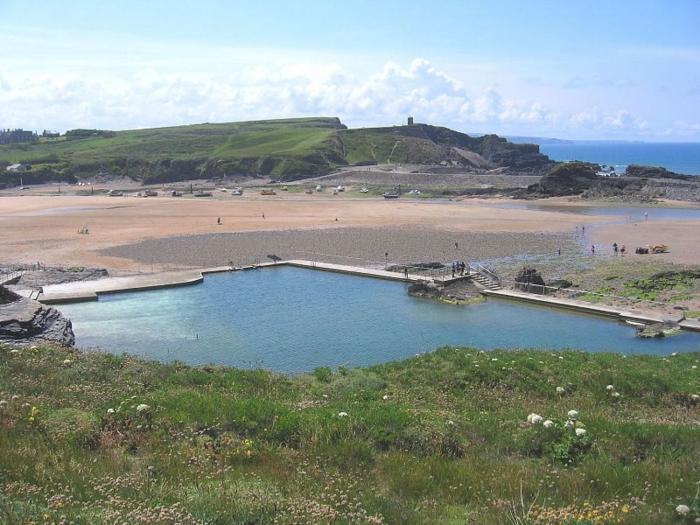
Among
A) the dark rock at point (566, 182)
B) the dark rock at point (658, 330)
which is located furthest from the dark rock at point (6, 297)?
the dark rock at point (566, 182)

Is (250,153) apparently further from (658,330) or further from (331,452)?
(331,452)

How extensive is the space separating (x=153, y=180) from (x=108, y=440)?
403 feet

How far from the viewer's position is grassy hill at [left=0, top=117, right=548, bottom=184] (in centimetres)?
12862

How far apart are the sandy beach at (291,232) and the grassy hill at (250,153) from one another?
40633 mm

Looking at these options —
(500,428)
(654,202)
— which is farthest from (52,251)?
(654,202)

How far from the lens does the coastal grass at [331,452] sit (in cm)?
755

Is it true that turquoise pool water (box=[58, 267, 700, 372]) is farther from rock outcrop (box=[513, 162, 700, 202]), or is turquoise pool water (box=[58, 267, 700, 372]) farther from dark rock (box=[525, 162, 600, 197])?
dark rock (box=[525, 162, 600, 197])

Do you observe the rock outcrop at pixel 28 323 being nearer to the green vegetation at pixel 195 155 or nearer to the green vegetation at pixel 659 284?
the green vegetation at pixel 659 284

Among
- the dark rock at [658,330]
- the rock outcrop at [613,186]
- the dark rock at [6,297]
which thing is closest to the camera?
the dark rock at [6,297]

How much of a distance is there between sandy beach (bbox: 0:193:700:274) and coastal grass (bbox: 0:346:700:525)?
30063 millimetres

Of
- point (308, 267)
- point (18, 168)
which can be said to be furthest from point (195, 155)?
point (308, 267)

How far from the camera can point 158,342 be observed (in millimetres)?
27031

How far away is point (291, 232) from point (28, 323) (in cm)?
3927

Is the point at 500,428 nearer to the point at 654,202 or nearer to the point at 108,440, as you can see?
the point at 108,440
